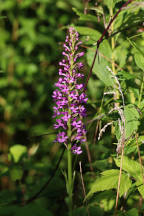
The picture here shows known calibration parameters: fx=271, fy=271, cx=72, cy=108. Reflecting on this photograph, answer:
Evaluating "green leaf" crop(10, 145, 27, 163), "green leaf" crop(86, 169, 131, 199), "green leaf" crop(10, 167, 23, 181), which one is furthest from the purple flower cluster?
"green leaf" crop(10, 145, 27, 163)

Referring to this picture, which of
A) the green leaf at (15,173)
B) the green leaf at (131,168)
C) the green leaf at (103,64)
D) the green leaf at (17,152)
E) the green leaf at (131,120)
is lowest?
the green leaf at (15,173)

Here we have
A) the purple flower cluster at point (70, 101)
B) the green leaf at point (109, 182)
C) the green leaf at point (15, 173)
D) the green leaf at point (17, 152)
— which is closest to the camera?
the green leaf at point (109, 182)

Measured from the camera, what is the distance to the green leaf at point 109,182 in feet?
3.64

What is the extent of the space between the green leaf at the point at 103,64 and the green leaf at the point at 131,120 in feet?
0.98

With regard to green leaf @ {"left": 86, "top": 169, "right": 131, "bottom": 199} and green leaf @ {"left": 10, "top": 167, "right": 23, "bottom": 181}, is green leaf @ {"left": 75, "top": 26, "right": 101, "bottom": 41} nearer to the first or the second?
green leaf @ {"left": 86, "top": 169, "right": 131, "bottom": 199}

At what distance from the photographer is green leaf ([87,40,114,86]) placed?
4.87ft

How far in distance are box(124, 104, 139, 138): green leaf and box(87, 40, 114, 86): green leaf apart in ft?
0.98

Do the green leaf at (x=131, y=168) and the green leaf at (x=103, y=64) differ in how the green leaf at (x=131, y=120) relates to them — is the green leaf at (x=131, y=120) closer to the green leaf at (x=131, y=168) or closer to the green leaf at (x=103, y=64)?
the green leaf at (x=131, y=168)

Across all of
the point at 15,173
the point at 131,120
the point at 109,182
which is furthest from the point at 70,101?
the point at 15,173

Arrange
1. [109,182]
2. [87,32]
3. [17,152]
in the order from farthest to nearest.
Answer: [17,152] → [87,32] → [109,182]

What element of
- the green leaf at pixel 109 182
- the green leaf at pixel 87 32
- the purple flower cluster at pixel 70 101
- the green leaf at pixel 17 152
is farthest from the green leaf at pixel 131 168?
the green leaf at pixel 17 152

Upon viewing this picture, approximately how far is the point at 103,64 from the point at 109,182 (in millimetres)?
688

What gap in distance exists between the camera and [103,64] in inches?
60.5

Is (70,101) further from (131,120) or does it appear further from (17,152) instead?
(17,152)
